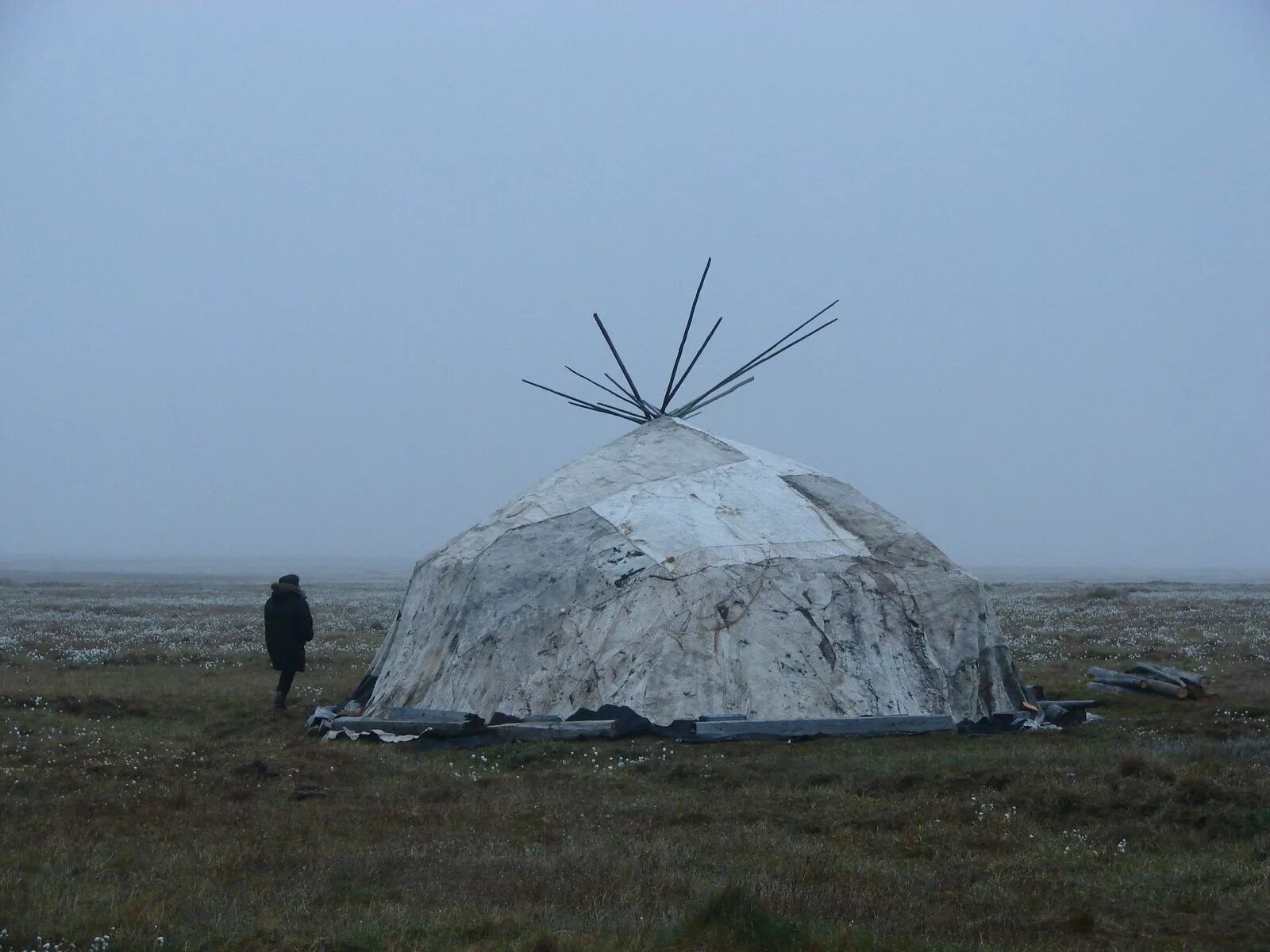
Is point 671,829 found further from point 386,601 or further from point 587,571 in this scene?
Result: point 386,601

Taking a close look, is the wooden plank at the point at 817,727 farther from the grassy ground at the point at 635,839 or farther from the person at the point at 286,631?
the person at the point at 286,631

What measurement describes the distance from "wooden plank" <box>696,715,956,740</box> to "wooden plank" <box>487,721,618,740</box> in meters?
0.98

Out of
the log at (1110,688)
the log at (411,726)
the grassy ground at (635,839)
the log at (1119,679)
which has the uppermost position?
the log at (1119,679)

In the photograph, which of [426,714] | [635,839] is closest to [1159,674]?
[426,714]

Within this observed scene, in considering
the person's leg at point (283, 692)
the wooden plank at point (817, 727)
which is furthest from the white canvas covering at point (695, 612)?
the person's leg at point (283, 692)

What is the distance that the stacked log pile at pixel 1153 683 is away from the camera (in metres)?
16.6

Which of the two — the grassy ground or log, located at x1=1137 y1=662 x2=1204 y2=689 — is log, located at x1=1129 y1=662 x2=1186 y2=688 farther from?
the grassy ground

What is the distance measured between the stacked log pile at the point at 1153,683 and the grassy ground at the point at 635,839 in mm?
685

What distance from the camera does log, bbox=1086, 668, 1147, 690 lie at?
17.1 meters

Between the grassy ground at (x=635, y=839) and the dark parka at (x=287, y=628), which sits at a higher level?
the dark parka at (x=287, y=628)

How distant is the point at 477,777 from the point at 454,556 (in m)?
4.94

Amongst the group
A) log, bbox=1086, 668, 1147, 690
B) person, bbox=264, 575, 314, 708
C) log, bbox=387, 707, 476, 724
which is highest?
person, bbox=264, 575, 314, 708

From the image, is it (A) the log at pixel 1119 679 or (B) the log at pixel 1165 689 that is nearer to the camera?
(B) the log at pixel 1165 689

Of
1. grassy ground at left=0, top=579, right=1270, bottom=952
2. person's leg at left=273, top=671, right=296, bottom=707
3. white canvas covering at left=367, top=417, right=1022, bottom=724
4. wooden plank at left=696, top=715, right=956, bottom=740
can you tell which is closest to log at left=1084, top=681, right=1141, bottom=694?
grassy ground at left=0, top=579, right=1270, bottom=952
